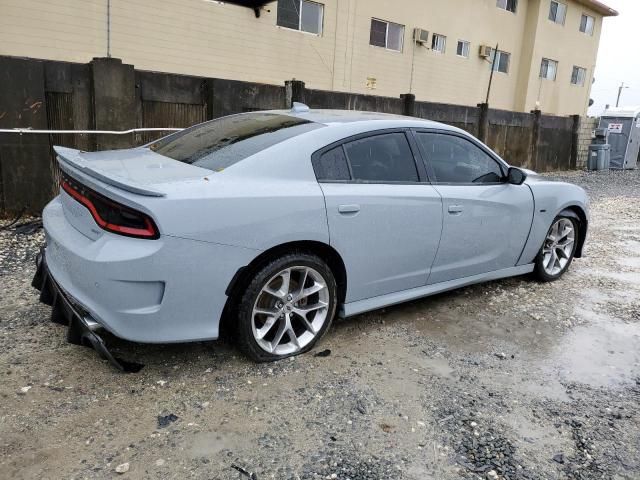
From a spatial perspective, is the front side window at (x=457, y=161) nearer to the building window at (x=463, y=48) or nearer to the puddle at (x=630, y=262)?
the puddle at (x=630, y=262)

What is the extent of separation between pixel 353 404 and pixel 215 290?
98 cm

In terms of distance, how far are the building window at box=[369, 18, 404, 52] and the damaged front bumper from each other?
1477 cm

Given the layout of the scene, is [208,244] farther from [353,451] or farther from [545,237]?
[545,237]

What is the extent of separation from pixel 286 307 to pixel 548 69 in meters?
24.5

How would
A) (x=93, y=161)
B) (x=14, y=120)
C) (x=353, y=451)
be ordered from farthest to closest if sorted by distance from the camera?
(x=14, y=120), (x=93, y=161), (x=353, y=451)

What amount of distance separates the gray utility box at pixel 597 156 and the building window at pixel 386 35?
23.9 ft

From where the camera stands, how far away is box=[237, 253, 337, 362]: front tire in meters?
2.93

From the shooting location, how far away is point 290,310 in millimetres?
3129

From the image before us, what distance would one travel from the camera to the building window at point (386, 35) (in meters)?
16.0

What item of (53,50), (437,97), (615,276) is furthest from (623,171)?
(53,50)

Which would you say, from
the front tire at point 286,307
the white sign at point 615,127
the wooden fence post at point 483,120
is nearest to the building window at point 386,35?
the wooden fence post at point 483,120

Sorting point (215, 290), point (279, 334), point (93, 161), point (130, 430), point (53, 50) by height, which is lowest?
point (130, 430)

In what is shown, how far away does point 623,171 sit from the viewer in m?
17.5

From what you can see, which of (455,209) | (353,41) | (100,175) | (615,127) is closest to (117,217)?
(100,175)
